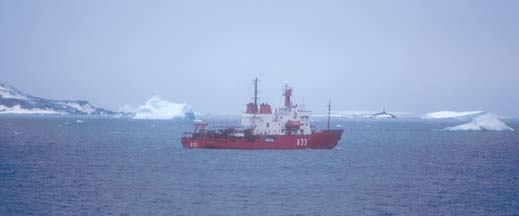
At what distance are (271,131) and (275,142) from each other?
1133mm

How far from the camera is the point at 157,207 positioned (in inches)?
1219

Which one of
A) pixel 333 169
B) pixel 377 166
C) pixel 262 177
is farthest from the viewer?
pixel 377 166

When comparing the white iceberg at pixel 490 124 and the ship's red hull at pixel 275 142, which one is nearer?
the ship's red hull at pixel 275 142

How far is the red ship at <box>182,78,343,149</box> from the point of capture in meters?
64.4

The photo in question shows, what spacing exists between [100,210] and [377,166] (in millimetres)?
28527

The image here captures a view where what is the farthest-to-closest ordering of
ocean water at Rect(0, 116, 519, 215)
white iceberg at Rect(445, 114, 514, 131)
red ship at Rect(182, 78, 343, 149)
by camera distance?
white iceberg at Rect(445, 114, 514, 131)
red ship at Rect(182, 78, 343, 149)
ocean water at Rect(0, 116, 519, 215)

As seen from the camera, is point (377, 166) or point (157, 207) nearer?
point (157, 207)

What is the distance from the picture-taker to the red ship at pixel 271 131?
64.4 meters

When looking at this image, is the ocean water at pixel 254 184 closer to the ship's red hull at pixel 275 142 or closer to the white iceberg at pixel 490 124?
the ship's red hull at pixel 275 142

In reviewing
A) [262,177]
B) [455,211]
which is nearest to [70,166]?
[262,177]

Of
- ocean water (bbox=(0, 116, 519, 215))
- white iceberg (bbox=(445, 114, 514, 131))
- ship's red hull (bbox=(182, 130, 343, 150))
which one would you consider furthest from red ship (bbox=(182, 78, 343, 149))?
white iceberg (bbox=(445, 114, 514, 131))

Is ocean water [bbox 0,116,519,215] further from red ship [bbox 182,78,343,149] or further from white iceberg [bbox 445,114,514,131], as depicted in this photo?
white iceberg [bbox 445,114,514,131]

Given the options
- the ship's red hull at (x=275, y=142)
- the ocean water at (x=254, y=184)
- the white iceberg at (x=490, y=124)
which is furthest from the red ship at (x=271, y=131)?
the white iceberg at (x=490, y=124)

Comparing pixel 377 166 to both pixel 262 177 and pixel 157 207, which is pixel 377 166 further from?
pixel 157 207
